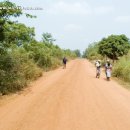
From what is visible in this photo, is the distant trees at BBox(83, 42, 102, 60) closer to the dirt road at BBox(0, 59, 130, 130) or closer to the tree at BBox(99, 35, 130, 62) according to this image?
the tree at BBox(99, 35, 130, 62)

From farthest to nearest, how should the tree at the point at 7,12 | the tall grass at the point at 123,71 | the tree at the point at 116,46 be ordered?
the tree at the point at 116,46
the tall grass at the point at 123,71
the tree at the point at 7,12

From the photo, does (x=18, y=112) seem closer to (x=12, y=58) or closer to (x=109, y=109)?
(x=109, y=109)

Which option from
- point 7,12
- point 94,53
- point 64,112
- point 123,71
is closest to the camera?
point 64,112

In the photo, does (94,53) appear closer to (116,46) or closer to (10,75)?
(116,46)

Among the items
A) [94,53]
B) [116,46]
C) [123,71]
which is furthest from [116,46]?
[94,53]

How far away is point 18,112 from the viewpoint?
Result: 41.2ft

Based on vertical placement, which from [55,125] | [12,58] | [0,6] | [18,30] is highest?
[0,6]

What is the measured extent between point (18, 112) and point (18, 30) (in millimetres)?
7376

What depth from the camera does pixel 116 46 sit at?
48.9 m

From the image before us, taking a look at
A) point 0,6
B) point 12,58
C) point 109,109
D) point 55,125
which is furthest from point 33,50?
point 55,125

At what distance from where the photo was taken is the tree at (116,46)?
49.0m

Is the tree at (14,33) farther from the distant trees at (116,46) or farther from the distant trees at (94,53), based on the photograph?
the distant trees at (94,53)

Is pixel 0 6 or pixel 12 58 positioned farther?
pixel 12 58

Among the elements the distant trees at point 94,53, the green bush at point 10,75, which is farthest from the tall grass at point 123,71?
the distant trees at point 94,53
